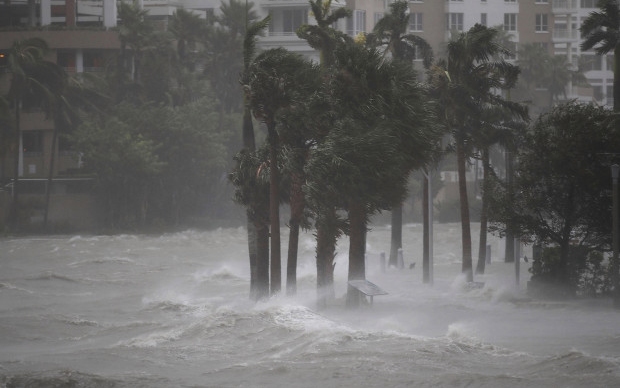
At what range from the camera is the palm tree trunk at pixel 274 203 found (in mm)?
39672

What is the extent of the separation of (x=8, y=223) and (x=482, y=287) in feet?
162

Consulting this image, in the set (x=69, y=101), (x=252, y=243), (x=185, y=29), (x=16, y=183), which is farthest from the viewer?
(x=185, y=29)

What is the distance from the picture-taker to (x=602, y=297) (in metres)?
40.9

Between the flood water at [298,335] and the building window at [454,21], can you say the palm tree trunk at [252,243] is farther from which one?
the building window at [454,21]

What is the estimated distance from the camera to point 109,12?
102m

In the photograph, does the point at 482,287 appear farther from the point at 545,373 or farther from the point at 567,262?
the point at 545,373

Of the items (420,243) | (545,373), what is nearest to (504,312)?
(545,373)

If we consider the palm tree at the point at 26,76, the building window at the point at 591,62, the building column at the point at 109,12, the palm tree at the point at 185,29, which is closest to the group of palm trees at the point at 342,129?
the palm tree at the point at 26,76

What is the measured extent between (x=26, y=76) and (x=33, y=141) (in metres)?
7.27

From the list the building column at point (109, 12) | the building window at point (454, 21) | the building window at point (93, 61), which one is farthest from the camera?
the building window at point (454, 21)

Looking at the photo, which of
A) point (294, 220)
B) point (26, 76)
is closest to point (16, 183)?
point (26, 76)

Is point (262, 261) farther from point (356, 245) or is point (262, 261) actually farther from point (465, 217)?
point (465, 217)

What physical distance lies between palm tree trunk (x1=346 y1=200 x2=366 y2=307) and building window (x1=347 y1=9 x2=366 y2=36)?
7009 cm

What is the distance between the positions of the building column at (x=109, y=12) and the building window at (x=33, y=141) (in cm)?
1177
